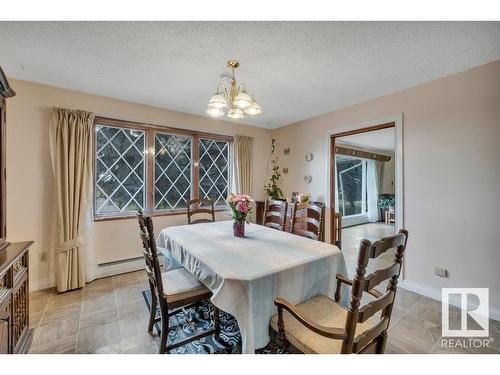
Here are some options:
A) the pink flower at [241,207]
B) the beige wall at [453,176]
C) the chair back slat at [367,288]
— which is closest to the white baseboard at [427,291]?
the beige wall at [453,176]

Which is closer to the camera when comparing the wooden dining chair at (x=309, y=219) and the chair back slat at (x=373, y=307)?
the chair back slat at (x=373, y=307)

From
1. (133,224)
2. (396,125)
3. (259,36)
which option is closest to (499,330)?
(396,125)

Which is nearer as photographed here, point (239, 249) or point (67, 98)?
point (239, 249)

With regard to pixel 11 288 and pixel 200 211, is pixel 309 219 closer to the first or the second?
pixel 200 211

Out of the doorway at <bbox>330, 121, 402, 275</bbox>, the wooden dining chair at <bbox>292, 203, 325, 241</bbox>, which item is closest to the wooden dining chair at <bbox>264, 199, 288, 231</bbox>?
the wooden dining chair at <bbox>292, 203, 325, 241</bbox>

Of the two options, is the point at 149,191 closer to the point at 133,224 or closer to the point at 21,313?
the point at 133,224

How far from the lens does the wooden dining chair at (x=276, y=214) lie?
2685 mm

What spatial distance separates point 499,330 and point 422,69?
2.43 m

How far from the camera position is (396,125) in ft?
8.93

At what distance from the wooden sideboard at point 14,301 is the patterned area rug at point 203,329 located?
0.88 metres

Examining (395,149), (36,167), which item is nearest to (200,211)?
(36,167)

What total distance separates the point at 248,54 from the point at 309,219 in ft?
5.66

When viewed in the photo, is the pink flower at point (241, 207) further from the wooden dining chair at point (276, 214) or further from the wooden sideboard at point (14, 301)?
the wooden sideboard at point (14, 301)

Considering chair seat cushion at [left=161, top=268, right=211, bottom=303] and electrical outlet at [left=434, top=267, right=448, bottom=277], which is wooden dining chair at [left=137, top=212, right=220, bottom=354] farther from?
electrical outlet at [left=434, top=267, right=448, bottom=277]
